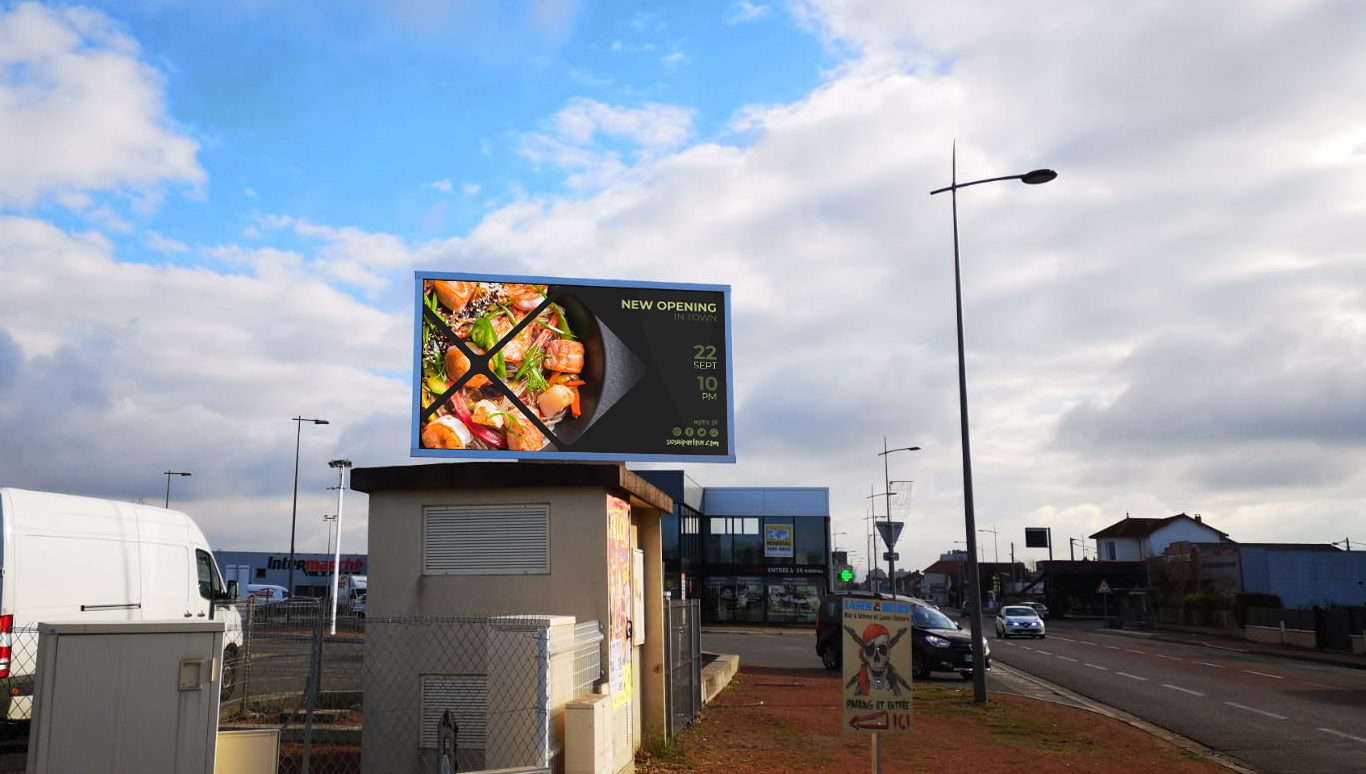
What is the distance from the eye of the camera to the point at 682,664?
1422 cm

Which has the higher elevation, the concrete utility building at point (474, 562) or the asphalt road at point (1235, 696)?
the concrete utility building at point (474, 562)

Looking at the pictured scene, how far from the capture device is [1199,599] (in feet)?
173

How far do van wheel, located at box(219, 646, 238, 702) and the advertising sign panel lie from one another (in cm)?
368

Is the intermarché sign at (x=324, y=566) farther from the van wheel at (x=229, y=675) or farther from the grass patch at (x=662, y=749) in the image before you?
the grass patch at (x=662, y=749)

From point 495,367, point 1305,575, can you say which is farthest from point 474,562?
point 1305,575

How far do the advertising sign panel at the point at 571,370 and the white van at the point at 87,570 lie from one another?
149 inches

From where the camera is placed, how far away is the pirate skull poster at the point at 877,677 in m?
8.88

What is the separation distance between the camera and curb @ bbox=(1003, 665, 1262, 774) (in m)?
12.3

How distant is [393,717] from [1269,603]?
1882 inches

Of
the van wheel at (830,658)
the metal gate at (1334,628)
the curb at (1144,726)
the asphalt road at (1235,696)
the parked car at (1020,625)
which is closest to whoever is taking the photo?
the curb at (1144,726)

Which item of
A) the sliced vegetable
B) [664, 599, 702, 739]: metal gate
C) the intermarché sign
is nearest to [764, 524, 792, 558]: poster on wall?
[664, 599, 702, 739]: metal gate

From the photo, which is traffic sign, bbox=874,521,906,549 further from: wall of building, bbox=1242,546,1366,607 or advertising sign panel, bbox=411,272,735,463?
wall of building, bbox=1242,546,1366,607

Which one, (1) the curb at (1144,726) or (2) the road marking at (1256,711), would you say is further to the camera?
(2) the road marking at (1256,711)

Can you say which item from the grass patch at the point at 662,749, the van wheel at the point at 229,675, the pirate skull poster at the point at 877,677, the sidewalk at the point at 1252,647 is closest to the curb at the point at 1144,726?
the pirate skull poster at the point at 877,677
